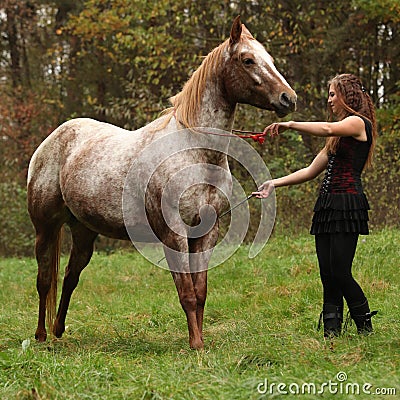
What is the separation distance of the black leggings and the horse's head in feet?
3.11

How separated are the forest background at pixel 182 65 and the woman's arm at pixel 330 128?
17.7 ft

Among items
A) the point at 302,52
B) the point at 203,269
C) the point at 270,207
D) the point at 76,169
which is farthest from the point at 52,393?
the point at 302,52

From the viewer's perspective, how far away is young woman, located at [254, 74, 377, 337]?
14.6 feet

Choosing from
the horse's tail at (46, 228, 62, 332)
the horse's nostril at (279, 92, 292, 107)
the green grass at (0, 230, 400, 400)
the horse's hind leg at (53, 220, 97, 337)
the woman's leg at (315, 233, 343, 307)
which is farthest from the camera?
the horse's hind leg at (53, 220, 97, 337)

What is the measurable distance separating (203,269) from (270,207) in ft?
19.2

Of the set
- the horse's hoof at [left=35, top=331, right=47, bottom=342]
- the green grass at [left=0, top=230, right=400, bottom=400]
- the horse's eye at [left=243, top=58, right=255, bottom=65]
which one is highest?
the horse's eye at [left=243, top=58, right=255, bottom=65]

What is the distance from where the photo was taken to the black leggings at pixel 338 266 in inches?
176

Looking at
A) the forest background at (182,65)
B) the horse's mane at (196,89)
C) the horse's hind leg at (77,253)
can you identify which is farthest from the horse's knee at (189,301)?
the forest background at (182,65)

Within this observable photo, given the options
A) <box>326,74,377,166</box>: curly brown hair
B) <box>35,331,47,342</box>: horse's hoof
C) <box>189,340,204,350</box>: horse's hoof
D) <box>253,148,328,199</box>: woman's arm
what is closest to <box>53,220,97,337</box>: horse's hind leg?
<box>35,331,47,342</box>: horse's hoof

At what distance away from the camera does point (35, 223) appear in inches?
227

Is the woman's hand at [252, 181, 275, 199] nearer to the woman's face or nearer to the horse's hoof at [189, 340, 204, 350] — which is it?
the woman's face

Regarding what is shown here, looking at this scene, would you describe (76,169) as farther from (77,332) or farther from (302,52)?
(302,52)

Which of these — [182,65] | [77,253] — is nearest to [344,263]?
[77,253]

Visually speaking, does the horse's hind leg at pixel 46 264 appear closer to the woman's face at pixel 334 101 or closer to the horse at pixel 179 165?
the horse at pixel 179 165
